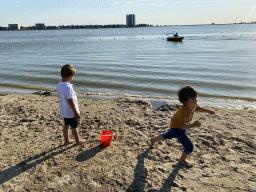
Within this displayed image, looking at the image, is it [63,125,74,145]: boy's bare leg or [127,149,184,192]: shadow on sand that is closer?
[127,149,184,192]: shadow on sand

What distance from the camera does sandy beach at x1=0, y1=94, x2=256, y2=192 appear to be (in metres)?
3.14

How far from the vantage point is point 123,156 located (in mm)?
3871

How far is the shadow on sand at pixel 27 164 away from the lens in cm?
327

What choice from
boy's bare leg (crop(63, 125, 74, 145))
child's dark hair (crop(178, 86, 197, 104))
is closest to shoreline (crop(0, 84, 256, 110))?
boy's bare leg (crop(63, 125, 74, 145))

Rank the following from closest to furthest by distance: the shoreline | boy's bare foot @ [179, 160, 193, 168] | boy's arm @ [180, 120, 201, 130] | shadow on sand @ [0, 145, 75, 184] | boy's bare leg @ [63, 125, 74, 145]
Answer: boy's arm @ [180, 120, 201, 130] < shadow on sand @ [0, 145, 75, 184] < boy's bare foot @ [179, 160, 193, 168] < boy's bare leg @ [63, 125, 74, 145] < the shoreline

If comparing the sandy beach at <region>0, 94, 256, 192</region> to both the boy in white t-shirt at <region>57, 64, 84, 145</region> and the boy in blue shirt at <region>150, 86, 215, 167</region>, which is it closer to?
the boy in blue shirt at <region>150, 86, 215, 167</region>

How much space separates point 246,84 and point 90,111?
8.28m

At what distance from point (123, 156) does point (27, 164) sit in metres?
1.75

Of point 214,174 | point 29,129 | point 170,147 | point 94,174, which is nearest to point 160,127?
point 170,147

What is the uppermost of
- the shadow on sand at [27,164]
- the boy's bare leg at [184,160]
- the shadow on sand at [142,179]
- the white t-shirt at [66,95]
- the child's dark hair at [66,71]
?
the child's dark hair at [66,71]

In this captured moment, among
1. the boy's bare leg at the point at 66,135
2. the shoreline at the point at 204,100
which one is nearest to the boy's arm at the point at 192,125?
the boy's bare leg at the point at 66,135

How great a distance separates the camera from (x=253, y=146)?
13.8 feet

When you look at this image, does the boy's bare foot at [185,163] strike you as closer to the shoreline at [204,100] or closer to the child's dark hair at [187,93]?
the child's dark hair at [187,93]

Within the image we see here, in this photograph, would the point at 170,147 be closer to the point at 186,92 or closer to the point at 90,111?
the point at 186,92
